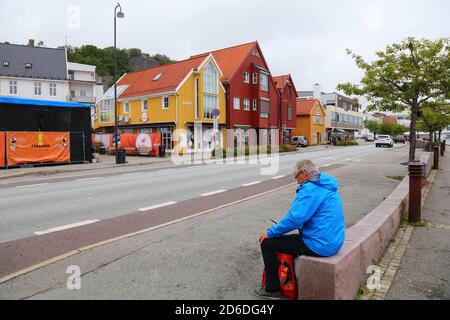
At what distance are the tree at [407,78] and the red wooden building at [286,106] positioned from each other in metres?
34.4

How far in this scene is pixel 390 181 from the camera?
13.2 meters

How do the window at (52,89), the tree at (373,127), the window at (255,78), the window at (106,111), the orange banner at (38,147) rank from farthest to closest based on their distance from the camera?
the tree at (373,127)
the window at (52,89)
the window at (255,78)
the window at (106,111)
the orange banner at (38,147)

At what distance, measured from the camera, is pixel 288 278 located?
3.85 m

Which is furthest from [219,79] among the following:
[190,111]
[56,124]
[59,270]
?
[59,270]

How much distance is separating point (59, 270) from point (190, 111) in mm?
32412

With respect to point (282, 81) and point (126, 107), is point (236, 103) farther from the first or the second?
point (282, 81)

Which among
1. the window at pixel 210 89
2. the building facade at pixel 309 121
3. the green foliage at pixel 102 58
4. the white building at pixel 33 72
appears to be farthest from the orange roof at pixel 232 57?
the green foliage at pixel 102 58

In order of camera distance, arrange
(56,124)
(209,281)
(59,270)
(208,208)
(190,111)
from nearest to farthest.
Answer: (209,281) < (59,270) < (208,208) < (56,124) < (190,111)

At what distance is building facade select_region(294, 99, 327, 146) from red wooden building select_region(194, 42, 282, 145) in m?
14.4

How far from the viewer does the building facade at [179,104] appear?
35594 millimetres

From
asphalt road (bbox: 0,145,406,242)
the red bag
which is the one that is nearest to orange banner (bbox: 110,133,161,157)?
asphalt road (bbox: 0,145,406,242)

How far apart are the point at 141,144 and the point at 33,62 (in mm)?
38316

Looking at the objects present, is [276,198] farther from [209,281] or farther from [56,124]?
[56,124]

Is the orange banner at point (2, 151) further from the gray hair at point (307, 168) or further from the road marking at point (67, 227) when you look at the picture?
the gray hair at point (307, 168)
